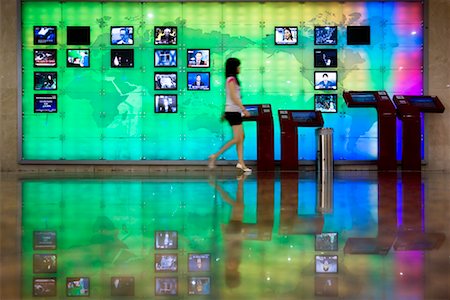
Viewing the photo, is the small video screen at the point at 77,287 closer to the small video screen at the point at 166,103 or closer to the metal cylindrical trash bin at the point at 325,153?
the metal cylindrical trash bin at the point at 325,153

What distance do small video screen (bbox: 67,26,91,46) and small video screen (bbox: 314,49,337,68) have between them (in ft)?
15.3

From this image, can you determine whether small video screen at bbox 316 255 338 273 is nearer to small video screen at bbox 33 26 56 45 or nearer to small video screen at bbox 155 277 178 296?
small video screen at bbox 155 277 178 296

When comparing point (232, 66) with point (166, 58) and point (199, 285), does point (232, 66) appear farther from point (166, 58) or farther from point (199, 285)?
point (199, 285)

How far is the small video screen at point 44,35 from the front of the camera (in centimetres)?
1290

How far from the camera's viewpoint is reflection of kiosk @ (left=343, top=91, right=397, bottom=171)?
11.7 meters

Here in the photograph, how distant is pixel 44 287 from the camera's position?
2217mm

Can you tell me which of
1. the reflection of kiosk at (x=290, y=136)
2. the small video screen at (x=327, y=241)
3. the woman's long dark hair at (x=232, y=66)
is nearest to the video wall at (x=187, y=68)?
the reflection of kiosk at (x=290, y=136)

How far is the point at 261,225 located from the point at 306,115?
27.5ft

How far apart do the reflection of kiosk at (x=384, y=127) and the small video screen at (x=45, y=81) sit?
19.3 feet

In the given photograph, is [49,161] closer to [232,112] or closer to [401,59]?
[232,112]

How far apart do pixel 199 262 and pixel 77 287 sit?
1.96 feet

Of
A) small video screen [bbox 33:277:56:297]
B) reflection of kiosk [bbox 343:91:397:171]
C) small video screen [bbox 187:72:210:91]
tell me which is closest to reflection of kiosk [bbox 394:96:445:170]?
reflection of kiosk [bbox 343:91:397:171]

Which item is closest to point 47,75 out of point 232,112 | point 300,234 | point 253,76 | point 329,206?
point 253,76

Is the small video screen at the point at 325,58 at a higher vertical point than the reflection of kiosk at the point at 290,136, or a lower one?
higher
